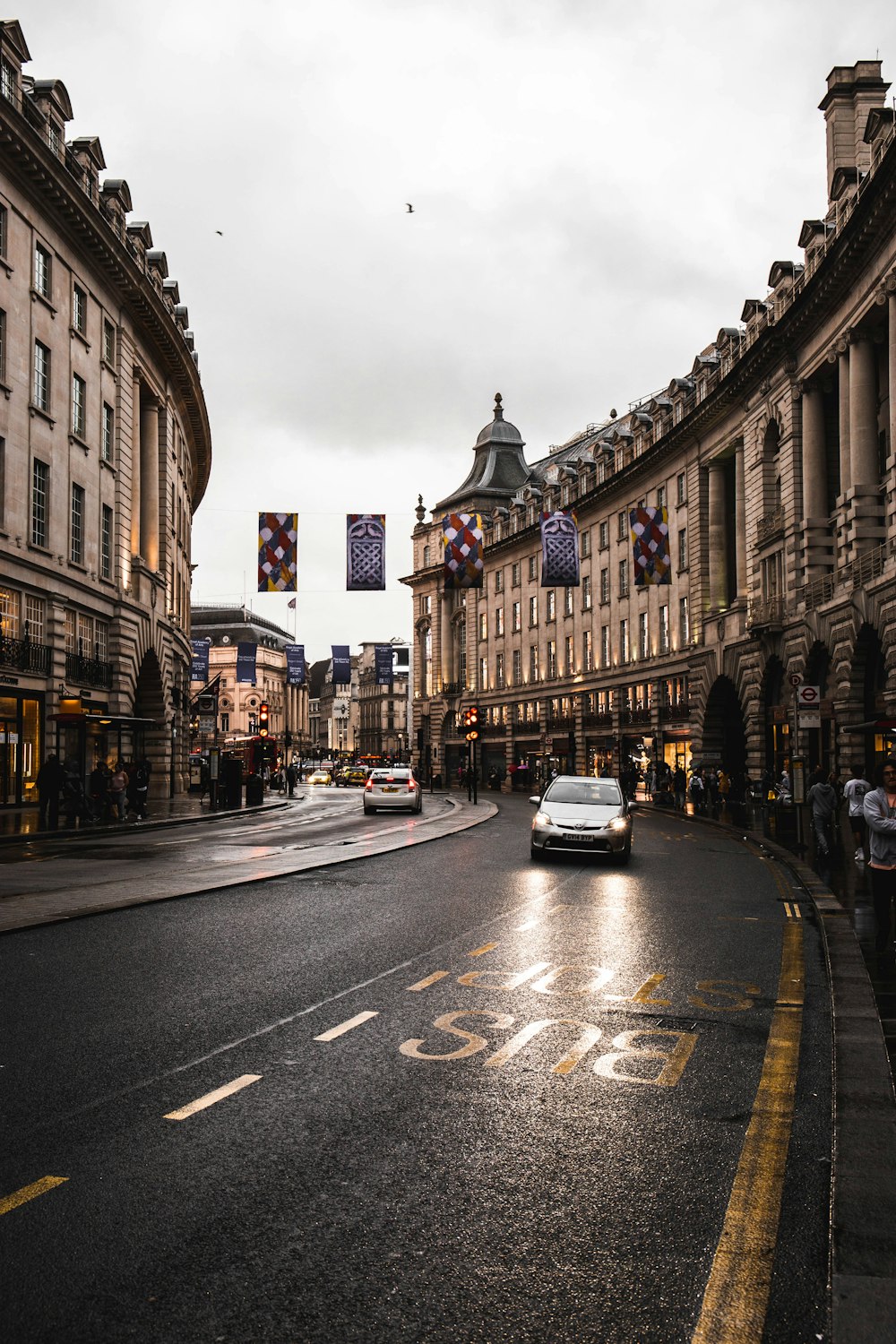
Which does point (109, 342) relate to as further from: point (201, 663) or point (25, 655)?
point (201, 663)

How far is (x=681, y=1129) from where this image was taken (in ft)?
18.6

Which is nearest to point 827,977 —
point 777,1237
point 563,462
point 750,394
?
point 777,1237

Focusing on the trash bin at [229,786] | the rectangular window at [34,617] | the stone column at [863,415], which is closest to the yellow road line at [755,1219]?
the rectangular window at [34,617]

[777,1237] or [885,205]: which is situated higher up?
[885,205]

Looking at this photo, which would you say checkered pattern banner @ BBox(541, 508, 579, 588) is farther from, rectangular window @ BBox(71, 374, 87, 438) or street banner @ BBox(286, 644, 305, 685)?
street banner @ BBox(286, 644, 305, 685)

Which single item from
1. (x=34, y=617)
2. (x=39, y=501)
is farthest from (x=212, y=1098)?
(x=39, y=501)

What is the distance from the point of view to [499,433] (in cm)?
10256

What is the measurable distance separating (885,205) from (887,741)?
1459cm

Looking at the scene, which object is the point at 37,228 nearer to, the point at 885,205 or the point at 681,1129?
the point at 885,205

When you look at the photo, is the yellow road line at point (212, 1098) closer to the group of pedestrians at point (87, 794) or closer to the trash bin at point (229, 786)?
the group of pedestrians at point (87, 794)

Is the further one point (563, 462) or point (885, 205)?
point (563, 462)

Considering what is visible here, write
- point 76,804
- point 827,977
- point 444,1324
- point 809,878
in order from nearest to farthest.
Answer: point 444,1324 < point 827,977 < point 809,878 < point 76,804

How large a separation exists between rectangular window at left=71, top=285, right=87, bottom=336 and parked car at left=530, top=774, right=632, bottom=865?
25.5 meters

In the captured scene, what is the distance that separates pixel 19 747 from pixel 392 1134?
31.8 m
